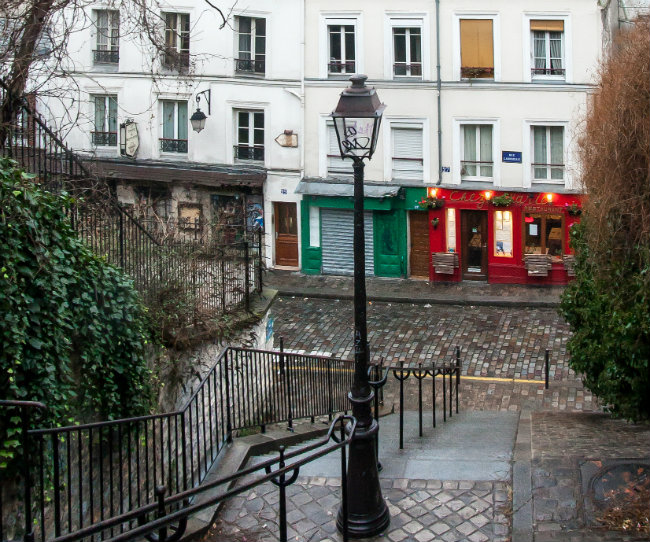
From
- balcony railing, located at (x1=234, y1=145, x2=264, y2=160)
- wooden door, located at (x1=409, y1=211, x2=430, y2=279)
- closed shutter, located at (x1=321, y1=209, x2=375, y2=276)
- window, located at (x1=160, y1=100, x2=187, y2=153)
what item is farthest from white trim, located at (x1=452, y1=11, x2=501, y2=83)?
window, located at (x1=160, y1=100, x2=187, y2=153)

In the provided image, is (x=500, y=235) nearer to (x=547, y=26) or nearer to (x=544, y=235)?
(x=544, y=235)

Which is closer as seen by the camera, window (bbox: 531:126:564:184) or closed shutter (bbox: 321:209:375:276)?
window (bbox: 531:126:564:184)

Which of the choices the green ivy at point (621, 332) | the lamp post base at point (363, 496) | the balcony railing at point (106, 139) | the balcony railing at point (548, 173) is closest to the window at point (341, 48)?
the balcony railing at point (548, 173)

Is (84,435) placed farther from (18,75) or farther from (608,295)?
(608,295)

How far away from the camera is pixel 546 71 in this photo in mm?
22578

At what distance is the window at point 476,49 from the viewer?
22.7 meters

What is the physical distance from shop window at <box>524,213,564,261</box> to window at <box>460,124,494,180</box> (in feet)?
5.45

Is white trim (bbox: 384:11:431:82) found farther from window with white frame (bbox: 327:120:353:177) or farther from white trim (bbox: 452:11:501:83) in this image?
window with white frame (bbox: 327:120:353:177)

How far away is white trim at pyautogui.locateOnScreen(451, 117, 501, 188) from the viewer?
22672 mm

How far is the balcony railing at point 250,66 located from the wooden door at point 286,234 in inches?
146

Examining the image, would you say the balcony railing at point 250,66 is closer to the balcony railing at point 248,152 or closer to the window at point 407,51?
the balcony railing at point 248,152

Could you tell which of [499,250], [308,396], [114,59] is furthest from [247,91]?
[308,396]

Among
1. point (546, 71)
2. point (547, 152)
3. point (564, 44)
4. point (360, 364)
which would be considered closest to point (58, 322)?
point (360, 364)

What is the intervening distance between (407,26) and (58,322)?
18.4 m
